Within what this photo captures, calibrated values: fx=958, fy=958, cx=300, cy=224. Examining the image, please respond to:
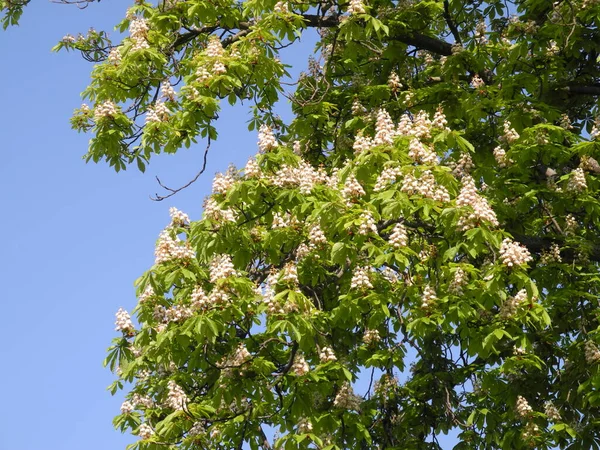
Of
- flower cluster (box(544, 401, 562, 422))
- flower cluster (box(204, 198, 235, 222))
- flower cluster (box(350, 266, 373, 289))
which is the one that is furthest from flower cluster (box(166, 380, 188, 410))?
flower cluster (box(544, 401, 562, 422))

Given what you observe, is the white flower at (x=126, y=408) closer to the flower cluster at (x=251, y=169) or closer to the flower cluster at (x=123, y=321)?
the flower cluster at (x=123, y=321)

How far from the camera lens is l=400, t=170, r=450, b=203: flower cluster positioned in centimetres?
770

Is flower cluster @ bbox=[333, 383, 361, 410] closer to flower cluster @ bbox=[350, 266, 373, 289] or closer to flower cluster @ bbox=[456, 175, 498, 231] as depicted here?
flower cluster @ bbox=[350, 266, 373, 289]

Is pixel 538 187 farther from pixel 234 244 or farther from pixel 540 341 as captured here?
pixel 234 244

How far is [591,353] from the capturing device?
8.81 m

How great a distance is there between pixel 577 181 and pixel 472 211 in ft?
7.60

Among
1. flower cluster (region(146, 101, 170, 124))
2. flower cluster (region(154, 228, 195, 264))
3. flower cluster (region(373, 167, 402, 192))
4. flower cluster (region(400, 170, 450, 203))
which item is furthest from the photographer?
flower cluster (region(146, 101, 170, 124))

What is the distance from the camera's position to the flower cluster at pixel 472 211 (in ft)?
24.6

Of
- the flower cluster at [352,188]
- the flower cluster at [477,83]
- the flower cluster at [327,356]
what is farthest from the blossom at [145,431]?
the flower cluster at [477,83]

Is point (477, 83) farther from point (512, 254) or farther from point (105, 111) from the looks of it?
point (105, 111)

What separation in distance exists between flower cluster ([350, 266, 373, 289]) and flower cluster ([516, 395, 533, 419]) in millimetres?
2043

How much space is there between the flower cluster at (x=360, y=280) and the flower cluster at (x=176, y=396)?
6.20 feet

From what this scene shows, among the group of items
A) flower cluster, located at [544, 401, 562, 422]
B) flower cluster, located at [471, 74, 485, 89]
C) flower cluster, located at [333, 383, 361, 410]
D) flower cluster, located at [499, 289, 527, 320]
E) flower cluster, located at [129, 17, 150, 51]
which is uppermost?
flower cluster, located at [129, 17, 150, 51]

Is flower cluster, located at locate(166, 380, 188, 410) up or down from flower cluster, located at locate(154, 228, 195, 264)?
down
